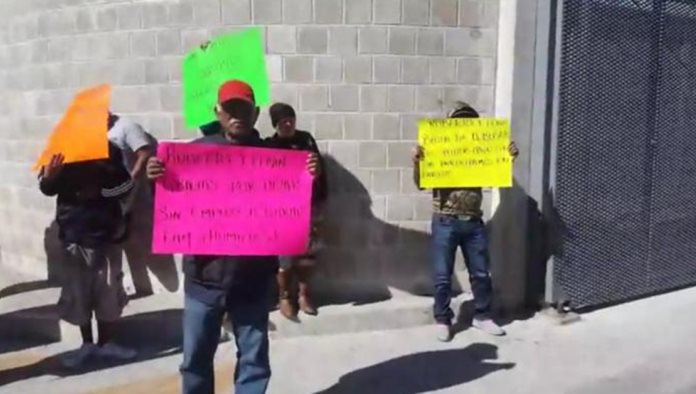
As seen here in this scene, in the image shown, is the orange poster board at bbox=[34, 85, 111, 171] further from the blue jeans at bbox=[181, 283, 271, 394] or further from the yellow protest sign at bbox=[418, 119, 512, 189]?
the yellow protest sign at bbox=[418, 119, 512, 189]

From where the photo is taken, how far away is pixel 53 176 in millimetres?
4512

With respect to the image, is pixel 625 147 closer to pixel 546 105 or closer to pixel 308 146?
pixel 546 105

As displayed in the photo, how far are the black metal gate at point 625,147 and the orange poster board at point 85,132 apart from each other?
3380 mm

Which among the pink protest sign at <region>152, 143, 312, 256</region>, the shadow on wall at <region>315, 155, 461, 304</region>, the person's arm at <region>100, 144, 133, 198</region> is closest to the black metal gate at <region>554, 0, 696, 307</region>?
the shadow on wall at <region>315, 155, 461, 304</region>

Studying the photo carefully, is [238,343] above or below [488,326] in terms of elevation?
above

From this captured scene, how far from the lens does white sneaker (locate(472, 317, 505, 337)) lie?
5.63 m

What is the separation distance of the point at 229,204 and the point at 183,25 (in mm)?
2561

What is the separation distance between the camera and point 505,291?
19.9 ft

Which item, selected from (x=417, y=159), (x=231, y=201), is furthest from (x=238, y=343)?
(x=417, y=159)

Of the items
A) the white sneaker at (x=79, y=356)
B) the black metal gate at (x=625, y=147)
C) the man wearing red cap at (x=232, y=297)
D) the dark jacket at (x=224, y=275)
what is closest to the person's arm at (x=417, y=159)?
the black metal gate at (x=625, y=147)

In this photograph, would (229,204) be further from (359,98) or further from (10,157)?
(10,157)

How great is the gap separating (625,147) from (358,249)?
2366 millimetres

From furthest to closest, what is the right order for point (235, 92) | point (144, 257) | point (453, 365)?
point (144, 257), point (453, 365), point (235, 92)

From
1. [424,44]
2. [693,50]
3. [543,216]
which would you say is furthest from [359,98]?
[693,50]
